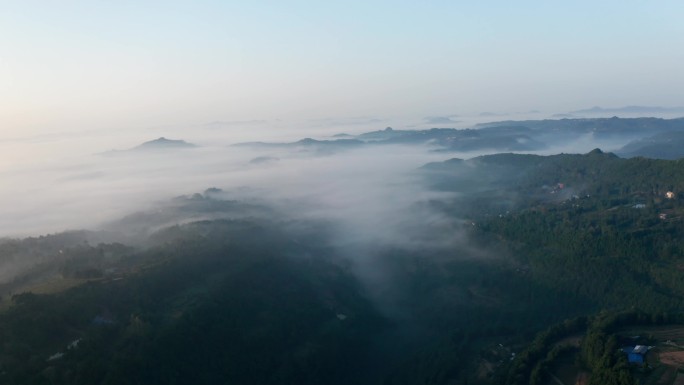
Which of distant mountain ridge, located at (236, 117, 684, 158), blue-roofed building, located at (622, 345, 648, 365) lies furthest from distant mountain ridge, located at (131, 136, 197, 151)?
blue-roofed building, located at (622, 345, 648, 365)

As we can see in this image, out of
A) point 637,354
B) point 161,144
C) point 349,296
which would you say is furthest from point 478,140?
point 637,354

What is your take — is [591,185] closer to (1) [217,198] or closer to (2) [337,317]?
(2) [337,317]

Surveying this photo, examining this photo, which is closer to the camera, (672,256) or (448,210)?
(672,256)

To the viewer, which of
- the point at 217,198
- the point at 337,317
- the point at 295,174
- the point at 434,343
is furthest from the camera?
the point at 295,174

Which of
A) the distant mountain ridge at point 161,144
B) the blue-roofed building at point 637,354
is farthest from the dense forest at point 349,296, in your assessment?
the distant mountain ridge at point 161,144

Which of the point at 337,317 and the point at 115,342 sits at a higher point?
the point at 115,342

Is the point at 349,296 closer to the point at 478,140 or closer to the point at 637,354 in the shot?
the point at 637,354

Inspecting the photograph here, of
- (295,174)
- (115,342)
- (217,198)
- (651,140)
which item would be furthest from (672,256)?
(651,140)

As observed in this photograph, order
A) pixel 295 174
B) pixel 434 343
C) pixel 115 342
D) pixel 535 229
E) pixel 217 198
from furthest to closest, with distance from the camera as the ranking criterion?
pixel 295 174
pixel 217 198
pixel 535 229
pixel 434 343
pixel 115 342

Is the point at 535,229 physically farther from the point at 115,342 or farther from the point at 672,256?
the point at 115,342

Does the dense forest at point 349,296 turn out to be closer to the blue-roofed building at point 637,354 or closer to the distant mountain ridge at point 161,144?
the blue-roofed building at point 637,354

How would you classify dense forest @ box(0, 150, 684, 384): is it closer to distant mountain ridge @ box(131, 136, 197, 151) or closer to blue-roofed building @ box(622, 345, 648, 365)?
blue-roofed building @ box(622, 345, 648, 365)
